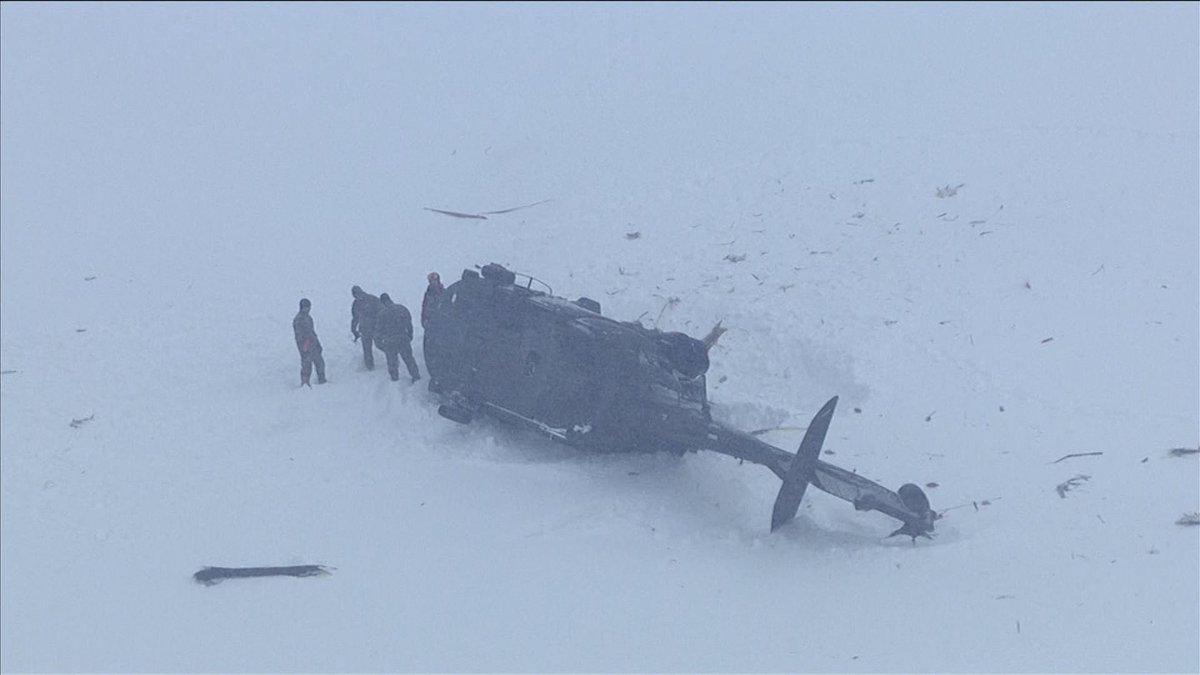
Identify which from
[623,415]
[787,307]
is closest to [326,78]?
[787,307]

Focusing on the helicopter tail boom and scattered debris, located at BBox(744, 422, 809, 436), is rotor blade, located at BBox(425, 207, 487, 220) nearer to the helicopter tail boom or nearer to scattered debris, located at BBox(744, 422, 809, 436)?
scattered debris, located at BBox(744, 422, 809, 436)

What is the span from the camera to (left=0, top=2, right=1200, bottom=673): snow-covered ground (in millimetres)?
12891

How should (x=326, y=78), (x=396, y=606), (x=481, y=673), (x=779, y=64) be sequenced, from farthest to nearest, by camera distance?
(x=326, y=78) < (x=779, y=64) < (x=396, y=606) < (x=481, y=673)

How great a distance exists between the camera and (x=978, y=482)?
1443 cm

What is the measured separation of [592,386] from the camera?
15070mm

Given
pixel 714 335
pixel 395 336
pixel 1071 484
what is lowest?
pixel 395 336

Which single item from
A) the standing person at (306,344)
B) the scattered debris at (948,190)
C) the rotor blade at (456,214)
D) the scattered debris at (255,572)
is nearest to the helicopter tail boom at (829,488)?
the scattered debris at (255,572)

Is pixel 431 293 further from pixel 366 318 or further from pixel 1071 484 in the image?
pixel 1071 484

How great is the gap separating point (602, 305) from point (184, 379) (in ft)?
22.1

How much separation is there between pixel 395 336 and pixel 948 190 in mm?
10654

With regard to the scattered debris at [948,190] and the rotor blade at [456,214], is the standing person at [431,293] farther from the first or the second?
the scattered debris at [948,190]

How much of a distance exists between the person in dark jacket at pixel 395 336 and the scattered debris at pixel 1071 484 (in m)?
8.94

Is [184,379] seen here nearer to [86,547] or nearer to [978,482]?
[86,547]

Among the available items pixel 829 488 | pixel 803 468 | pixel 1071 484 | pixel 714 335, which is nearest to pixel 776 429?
pixel 714 335
